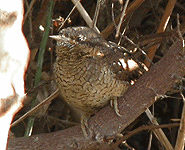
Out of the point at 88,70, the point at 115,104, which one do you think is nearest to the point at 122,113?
the point at 115,104

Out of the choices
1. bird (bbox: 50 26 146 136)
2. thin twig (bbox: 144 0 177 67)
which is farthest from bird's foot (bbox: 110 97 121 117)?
thin twig (bbox: 144 0 177 67)

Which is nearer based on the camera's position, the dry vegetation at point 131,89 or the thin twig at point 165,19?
the dry vegetation at point 131,89

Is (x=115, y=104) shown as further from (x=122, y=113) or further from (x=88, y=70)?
(x=88, y=70)

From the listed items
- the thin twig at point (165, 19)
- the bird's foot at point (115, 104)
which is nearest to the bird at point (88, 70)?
the bird's foot at point (115, 104)

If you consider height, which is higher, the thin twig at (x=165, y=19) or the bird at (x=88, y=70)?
the bird at (x=88, y=70)

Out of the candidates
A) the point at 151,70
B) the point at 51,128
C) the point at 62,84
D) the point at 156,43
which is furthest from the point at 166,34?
the point at 51,128

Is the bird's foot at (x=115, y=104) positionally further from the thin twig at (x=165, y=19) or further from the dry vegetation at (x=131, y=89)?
the thin twig at (x=165, y=19)

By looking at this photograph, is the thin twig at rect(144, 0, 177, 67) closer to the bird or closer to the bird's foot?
the bird

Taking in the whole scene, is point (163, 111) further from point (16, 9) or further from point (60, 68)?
point (16, 9)
